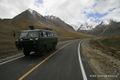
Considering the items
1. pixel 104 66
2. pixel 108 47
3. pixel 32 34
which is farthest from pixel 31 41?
pixel 108 47

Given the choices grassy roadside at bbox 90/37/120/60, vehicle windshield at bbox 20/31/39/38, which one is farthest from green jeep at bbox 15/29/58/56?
grassy roadside at bbox 90/37/120/60

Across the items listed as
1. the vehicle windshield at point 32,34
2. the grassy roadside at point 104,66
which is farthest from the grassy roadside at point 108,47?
the vehicle windshield at point 32,34

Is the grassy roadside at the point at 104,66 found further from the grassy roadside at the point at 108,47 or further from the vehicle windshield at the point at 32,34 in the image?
the grassy roadside at the point at 108,47

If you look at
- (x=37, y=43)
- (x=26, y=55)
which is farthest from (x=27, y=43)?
(x=26, y=55)

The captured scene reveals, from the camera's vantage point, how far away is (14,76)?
877cm

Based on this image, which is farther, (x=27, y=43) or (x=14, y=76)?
(x=27, y=43)

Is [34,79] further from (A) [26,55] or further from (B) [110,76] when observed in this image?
(A) [26,55]

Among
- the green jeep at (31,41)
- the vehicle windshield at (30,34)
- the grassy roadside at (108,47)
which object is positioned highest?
the vehicle windshield at (30,34)

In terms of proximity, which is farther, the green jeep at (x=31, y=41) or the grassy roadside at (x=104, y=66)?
the green jeep at (x=31, y=41)

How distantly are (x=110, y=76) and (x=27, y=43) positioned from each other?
8559 mm

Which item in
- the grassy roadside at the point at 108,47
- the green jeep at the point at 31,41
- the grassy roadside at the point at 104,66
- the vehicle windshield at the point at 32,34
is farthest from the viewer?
the grassy roadside at the point at 108,47

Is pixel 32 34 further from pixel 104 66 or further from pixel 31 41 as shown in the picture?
pixel 104 66

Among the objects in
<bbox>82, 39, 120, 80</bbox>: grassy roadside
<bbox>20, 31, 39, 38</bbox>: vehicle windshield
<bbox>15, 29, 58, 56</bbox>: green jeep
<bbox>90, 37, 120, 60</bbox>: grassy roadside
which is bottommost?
<bbox>90, 37, 120, 60</bbox>: grassy roadside

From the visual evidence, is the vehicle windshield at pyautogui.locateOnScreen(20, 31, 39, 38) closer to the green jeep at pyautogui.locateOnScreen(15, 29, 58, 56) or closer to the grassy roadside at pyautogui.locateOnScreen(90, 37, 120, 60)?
the green jeep at pyautogui.locateOnScreen(15, 29, 58, 56)
